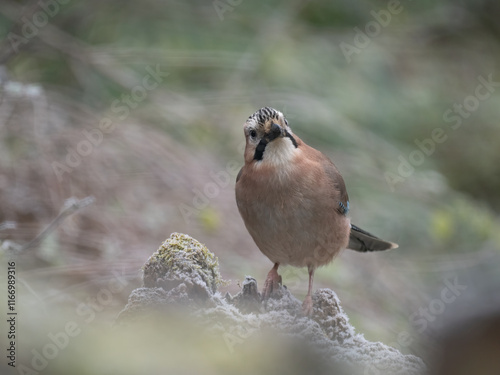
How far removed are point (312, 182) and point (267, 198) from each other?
28cm

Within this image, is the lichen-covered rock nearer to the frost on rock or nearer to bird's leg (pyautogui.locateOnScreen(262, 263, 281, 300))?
the frost on rock

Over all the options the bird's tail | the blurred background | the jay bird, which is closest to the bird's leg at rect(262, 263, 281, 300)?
the jay bird

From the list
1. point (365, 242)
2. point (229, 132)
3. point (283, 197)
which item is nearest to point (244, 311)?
point (283, 197)

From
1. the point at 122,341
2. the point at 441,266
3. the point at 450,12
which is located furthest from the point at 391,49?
the point at 122,341

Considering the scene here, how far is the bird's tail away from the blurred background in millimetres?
927

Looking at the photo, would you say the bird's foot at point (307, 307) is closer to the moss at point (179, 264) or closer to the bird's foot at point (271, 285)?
the bird's foot at point (271, 285)

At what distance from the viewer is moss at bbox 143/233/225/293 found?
3.45 metres

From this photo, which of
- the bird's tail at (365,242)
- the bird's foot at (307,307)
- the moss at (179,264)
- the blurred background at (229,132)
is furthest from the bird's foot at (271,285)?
the blurred background at (229,132)

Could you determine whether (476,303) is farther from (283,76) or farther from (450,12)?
(450,12)

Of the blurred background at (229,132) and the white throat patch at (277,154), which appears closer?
the white throat patch at (277,154)

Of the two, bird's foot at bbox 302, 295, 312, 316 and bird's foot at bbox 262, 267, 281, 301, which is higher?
bird's foot at bbox 262, 267, 281, 301

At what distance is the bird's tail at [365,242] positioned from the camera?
15.9 ft

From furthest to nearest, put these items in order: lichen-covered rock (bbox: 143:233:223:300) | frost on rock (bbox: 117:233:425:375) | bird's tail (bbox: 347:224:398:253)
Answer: bird's tail (bbox: 347:224:398:253) → lichen-covered rock (bbox: 143:233:223:300) → frost on rock (bbox: 117:233:425:375)

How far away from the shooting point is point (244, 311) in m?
3.59
